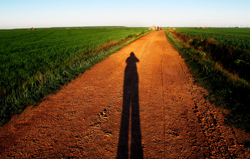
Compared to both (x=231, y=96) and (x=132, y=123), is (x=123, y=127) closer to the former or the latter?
(x=132, y=123)

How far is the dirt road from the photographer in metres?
2.30

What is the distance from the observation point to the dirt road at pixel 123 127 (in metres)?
2.30

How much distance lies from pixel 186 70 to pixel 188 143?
4839mm

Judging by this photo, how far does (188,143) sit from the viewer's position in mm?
2432

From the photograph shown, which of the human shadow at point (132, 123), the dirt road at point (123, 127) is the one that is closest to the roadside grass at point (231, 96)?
the dirt road at point (123, 127)

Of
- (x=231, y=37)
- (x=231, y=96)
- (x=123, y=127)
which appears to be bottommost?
(x=123, y=127)

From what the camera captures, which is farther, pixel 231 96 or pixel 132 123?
pixel 231 96

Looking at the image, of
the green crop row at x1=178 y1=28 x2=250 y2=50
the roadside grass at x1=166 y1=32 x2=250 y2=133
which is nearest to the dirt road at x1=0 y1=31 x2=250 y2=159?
the roadside grass at x1=166 y1=32 x2=250 y2=133

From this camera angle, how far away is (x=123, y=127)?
111 inches

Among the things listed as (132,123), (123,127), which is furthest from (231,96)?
(123,127)

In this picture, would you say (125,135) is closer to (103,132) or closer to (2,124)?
(103,132)

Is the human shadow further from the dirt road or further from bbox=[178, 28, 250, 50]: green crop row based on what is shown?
bbox=[178, 28, 250, 50]: green crop row

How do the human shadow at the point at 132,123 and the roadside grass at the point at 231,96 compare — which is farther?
the roadside grass at the point at 231,96

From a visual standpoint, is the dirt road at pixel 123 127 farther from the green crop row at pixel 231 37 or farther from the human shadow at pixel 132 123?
the green crop row at pixel 231 37
